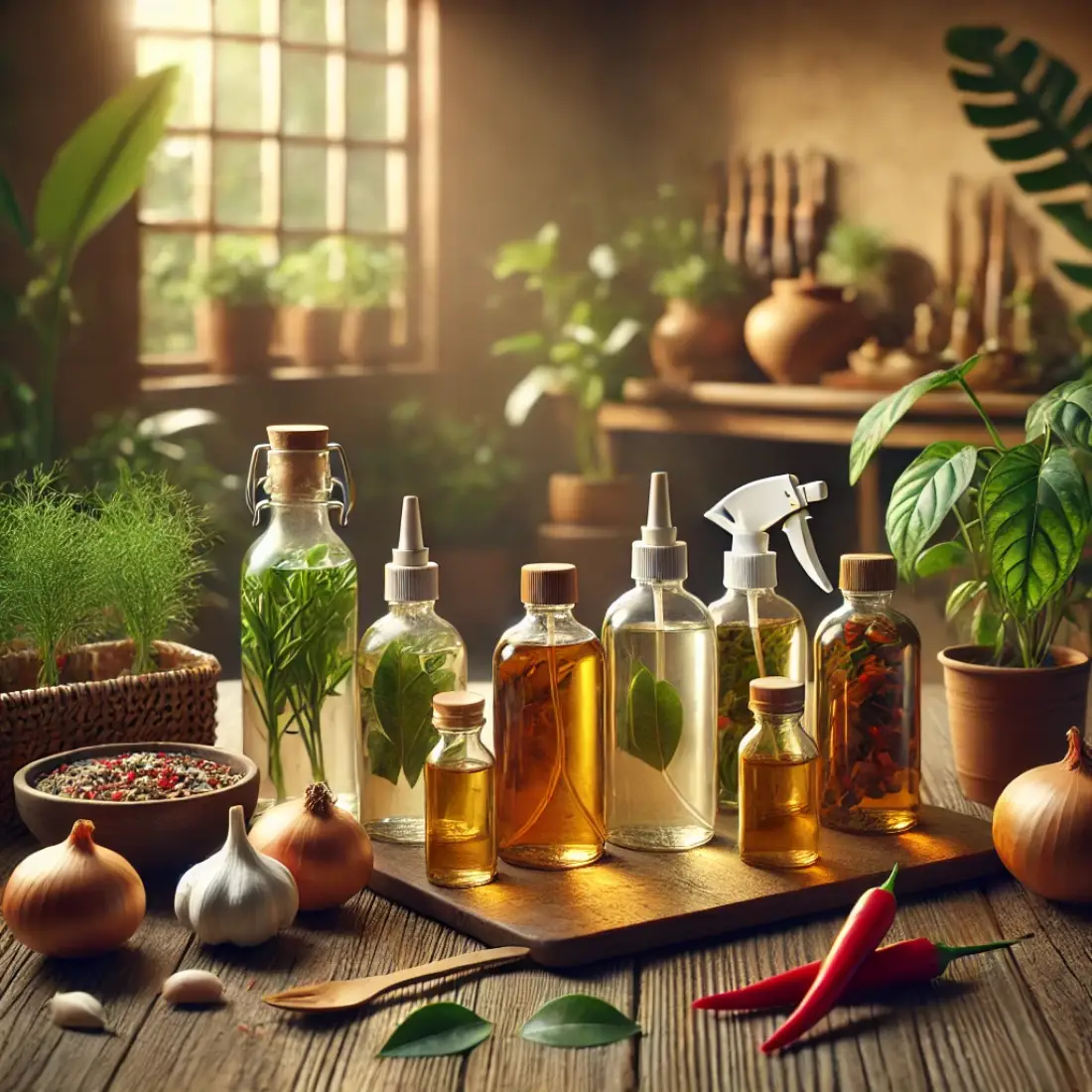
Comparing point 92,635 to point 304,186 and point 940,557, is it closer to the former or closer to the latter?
point 940,557

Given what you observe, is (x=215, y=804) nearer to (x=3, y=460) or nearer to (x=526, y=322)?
(x=3, y=460)

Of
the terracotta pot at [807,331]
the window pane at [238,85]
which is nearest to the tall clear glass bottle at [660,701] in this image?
the terracotta pot at [807,331]

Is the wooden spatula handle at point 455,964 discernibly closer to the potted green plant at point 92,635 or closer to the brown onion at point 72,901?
the brown onion at point 72,901

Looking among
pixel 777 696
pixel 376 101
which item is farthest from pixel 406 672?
pixel 376 101

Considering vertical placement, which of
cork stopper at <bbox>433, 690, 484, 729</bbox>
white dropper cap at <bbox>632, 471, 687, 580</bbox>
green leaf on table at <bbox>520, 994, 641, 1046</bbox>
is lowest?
green leaf on table at <bbox>520, 994, 641, 1046</bbox>

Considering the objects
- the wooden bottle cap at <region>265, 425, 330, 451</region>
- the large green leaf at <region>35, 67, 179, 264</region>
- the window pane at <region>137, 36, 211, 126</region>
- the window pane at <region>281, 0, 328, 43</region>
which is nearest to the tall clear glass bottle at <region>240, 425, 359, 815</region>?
the wooden bottle cap at <region>265, 425, 330, 451</region>

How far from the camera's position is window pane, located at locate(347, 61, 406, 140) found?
15.5ft

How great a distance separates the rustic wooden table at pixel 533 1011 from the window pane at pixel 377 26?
4.01m

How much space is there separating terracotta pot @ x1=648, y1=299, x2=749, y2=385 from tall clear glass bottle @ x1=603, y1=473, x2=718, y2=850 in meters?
3.19

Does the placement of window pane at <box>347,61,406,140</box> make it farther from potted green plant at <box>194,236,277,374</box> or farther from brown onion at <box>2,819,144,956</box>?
brown onion at <box>2,819,144,956</box>

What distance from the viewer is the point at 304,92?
15.1 feet

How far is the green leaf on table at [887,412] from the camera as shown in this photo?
1.36 m

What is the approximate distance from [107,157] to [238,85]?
1474 millimetres

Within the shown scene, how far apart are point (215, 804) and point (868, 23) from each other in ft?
13.4
